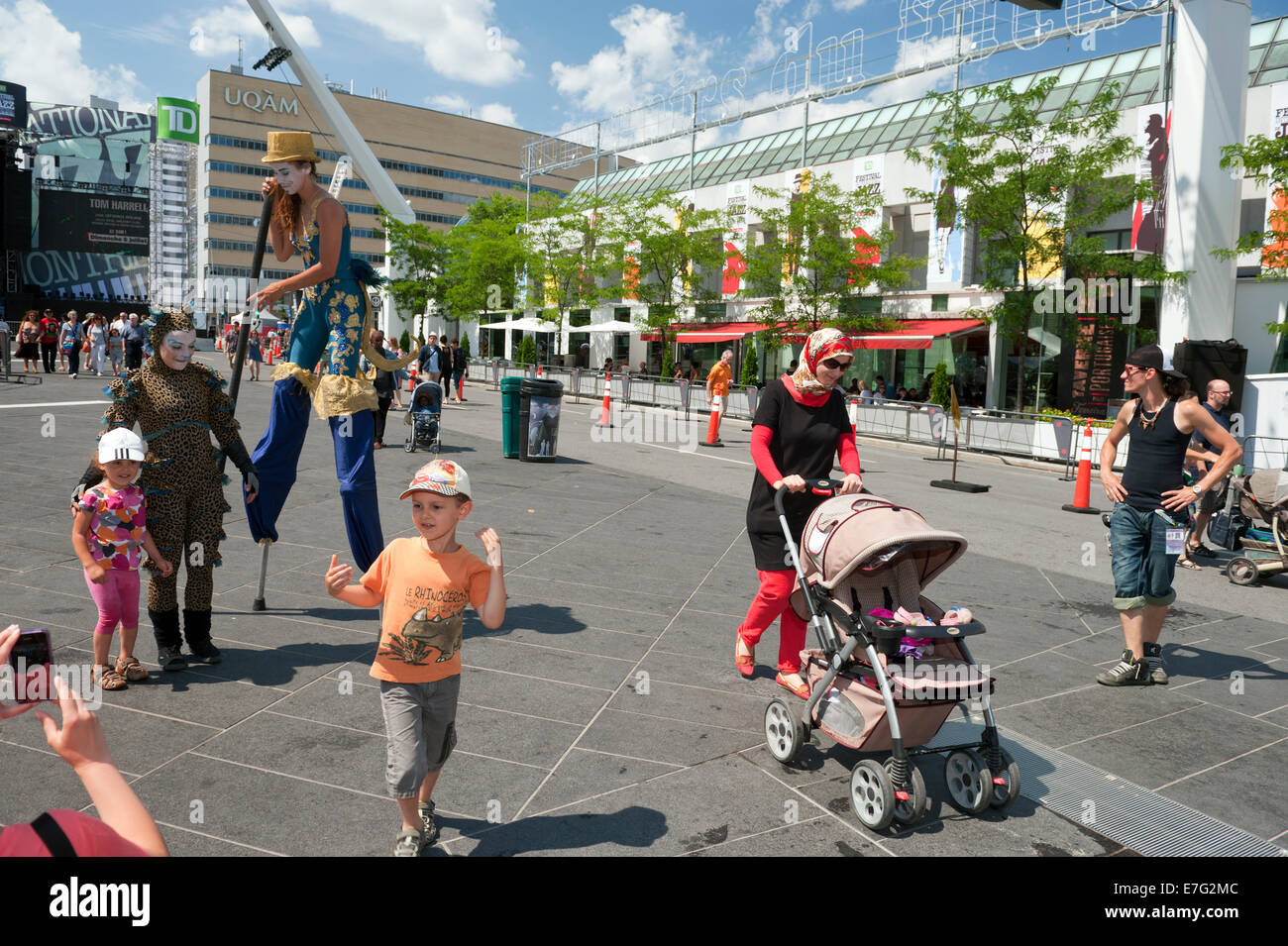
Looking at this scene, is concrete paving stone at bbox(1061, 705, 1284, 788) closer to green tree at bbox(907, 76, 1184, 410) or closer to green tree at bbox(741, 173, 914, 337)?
green tree at bbox(907, 76, 1184, 410)

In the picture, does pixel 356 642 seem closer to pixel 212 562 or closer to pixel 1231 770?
pixel 212 562

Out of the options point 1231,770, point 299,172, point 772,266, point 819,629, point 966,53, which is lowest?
point 1231,770

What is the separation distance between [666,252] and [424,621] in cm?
3563

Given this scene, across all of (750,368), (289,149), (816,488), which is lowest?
(816,488)

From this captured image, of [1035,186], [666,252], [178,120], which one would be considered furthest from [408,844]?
[178,120]

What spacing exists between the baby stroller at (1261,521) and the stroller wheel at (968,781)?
682 cm

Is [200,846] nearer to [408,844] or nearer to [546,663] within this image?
[408,844]

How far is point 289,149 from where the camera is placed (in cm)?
557

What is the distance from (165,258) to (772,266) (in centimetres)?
9352

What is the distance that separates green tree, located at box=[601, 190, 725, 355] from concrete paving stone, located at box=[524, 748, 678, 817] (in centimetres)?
3421

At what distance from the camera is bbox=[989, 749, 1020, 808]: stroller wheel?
12.1ft

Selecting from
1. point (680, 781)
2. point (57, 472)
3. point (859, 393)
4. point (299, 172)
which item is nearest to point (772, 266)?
point (859, 393)
